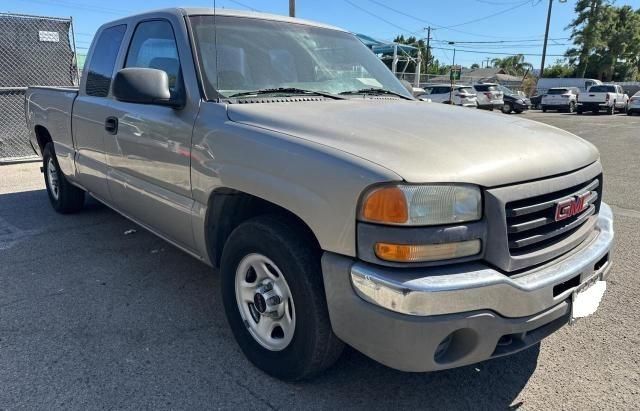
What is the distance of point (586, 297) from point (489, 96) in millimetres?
25230

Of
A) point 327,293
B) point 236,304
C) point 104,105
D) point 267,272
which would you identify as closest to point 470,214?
point 327,293

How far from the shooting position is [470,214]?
1.96m

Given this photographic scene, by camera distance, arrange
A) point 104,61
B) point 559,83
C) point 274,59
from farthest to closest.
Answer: point 559,83 < point 104,61 < point 274,59

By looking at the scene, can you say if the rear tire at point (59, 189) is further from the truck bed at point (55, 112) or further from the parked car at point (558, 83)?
the parked car at point (558, 83)

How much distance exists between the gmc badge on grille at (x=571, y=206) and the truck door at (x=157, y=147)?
198 cm

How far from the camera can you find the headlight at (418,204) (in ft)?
6.21

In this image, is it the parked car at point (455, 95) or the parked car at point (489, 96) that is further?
the parked car at point (489, 96)

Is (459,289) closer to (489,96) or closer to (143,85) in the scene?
(143,85)

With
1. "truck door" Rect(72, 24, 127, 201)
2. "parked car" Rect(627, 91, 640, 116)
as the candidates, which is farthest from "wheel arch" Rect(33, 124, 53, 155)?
"parked car" Rect(627, 91, 640, 116)

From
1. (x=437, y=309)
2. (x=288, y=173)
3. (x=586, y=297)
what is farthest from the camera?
(x=586, y=297)

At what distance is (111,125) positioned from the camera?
371cm

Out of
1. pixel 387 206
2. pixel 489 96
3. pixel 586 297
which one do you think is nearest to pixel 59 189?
pixel 387 206

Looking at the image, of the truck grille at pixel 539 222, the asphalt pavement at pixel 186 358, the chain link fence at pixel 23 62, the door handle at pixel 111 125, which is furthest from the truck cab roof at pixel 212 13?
the chain link fence at pixel 23 62

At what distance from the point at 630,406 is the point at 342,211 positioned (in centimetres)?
181
